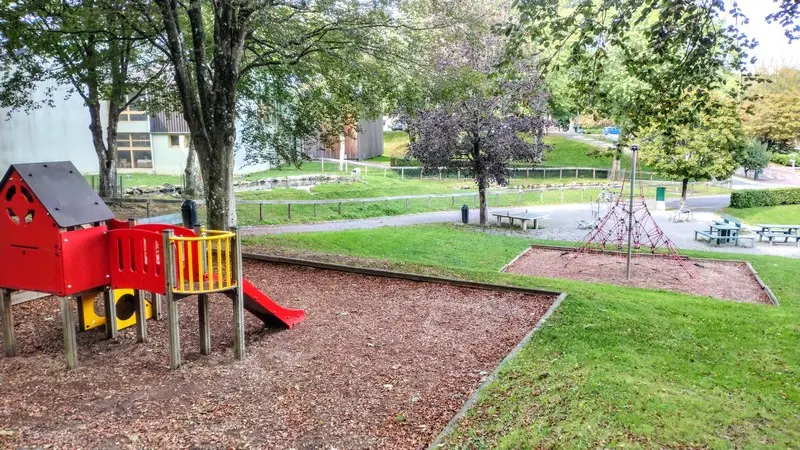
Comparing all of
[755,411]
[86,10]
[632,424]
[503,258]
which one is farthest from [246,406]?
[503,258]

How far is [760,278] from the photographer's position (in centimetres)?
1300

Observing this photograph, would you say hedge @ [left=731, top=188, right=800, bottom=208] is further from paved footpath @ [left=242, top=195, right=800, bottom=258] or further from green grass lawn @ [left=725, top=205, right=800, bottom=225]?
paved footpath @ [left=242, top=195, right=800, bottom=258]

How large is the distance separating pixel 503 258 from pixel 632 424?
35.1 feet

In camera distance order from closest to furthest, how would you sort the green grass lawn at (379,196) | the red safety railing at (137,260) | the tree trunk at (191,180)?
the red safety railing at (137,260) < the green grass lawn at (379,196) < the tree trunk at (191,180)

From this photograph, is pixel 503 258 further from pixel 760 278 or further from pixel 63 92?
pixel 63 92

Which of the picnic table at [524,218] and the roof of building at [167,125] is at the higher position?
the roof of building at [167,125]

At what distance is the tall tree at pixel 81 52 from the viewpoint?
9.59 metres

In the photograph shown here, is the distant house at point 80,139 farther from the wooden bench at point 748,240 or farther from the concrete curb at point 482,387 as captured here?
the wooden bench at point 748,240

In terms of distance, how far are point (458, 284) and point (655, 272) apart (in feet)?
22.0

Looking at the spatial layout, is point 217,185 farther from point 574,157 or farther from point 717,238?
point 574,157

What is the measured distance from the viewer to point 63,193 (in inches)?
233

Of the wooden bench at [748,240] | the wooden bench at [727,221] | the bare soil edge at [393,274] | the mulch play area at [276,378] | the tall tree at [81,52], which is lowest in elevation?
the wooden bench at [748,240]

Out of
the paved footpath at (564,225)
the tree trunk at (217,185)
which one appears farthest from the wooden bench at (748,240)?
the tree trunk at (217,185)

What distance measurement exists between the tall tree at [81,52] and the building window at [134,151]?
6339mm
